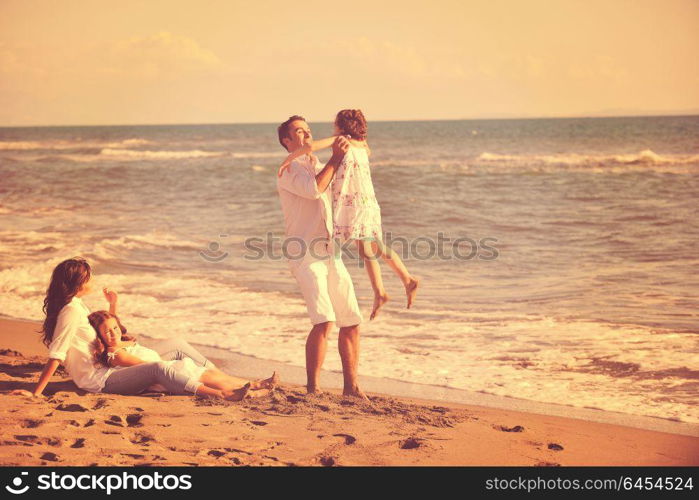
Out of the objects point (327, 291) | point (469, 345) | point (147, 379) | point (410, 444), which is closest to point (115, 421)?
point (147, 379)

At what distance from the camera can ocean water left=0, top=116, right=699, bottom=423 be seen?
6477 millimetres

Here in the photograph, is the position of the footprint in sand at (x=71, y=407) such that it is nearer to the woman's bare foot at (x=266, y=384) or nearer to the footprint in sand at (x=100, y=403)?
the footprint in sand at (x=100, y=403)

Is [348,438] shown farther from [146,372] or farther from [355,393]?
[146,372]

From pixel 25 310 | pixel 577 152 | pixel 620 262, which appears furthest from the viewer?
pixel 577 152

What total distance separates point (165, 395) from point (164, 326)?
3068 mm

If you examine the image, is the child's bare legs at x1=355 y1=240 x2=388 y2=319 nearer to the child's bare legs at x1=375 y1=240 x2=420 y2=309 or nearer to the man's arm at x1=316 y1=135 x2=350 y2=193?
the child's bare legs at x1=375 y1=240 x2=420 y2=309

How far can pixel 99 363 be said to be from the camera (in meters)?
5.08

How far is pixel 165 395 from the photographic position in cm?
503

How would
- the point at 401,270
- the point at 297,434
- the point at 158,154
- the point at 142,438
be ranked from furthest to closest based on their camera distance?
the point at 158,154 < the point at 401,270 < the point at 297,434 < the point at 142,438

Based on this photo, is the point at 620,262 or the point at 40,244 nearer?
the point at 620,262

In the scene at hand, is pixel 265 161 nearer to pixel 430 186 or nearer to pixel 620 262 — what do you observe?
pixel 430 186

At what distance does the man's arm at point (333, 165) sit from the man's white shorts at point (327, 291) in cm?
50

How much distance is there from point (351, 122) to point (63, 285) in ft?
6.69
